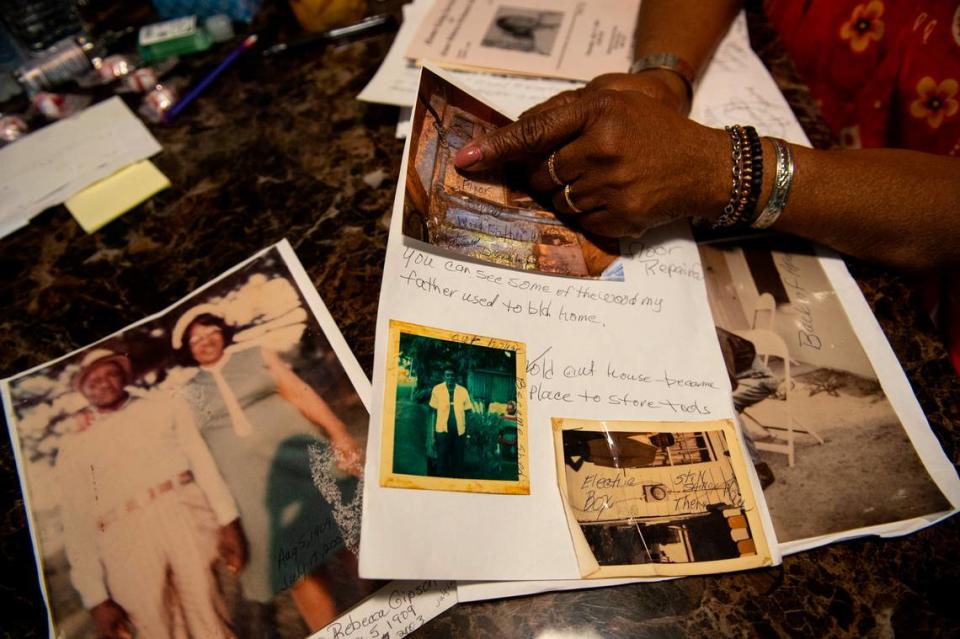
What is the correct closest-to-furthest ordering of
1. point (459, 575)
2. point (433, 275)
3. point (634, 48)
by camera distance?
point (459, 575) < point (433, 275) < point (634, 48)

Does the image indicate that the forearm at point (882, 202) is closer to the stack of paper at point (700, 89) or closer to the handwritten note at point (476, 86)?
the stack of paper at point (700, 89)

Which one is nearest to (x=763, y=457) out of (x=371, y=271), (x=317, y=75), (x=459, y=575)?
(x=459, y=575)

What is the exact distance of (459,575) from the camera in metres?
0.38

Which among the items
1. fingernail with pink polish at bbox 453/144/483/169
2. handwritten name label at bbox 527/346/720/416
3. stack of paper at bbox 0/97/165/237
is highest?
fingernail with pink polish at bbox 453/144/483/169

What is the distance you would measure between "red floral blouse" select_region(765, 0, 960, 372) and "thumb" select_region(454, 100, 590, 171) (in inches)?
16.0

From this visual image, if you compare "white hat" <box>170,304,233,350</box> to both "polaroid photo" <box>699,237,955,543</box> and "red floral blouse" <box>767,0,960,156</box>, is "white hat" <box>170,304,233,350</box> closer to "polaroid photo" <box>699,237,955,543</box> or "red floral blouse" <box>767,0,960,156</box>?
"polaroid photo" <box>699,237,955,543</box>

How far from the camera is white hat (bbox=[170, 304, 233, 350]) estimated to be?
0.50 m

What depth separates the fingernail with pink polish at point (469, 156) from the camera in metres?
0.50

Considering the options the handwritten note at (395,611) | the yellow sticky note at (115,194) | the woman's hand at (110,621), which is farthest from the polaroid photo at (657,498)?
the yellow sticky note at (115,194)

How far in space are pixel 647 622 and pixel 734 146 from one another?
1.52 feet

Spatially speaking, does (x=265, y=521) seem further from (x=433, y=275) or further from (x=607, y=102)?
(x=607, y=102)

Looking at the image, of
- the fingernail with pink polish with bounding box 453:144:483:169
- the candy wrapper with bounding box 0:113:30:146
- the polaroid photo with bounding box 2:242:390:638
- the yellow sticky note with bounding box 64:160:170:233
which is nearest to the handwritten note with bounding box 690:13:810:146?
the fingernail with pink polish with bounding box 453:144:483:169

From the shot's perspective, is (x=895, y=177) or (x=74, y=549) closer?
(x=74, y=549)

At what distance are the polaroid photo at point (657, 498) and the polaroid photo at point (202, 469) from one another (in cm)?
18
